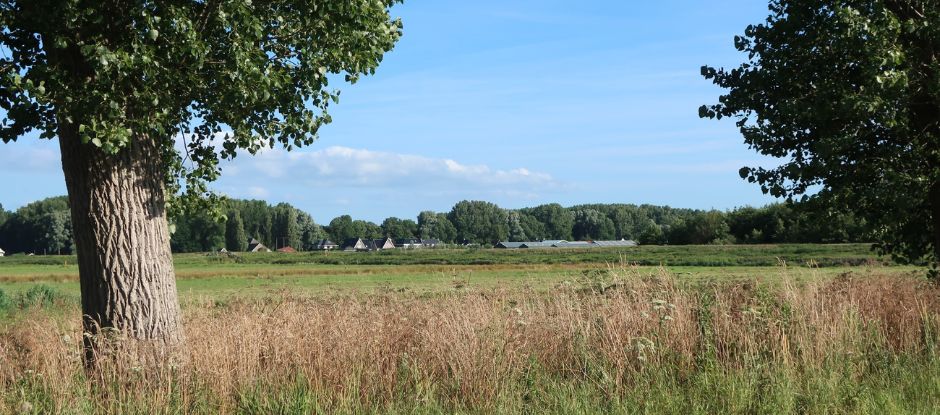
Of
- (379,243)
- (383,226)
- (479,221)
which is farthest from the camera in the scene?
(383,226)

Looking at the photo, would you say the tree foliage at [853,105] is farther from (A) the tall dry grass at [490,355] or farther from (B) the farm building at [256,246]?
(B) the farm building at [256,246]

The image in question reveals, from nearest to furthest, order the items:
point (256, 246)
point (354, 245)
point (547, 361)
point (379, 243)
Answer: point (547, 361) → point (256, 246) → point (354, 245) → point (379, 243)

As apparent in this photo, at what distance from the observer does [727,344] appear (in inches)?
364

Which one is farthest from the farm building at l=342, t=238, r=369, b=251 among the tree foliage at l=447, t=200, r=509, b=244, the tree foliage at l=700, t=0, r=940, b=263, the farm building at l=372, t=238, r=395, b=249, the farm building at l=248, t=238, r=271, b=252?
the tree foliage at l=700, t=0, r=940, b=263

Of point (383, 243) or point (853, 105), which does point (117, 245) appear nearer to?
point (853, 105)

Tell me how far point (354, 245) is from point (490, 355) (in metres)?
167

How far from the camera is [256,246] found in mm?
159500

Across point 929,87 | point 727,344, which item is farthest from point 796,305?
point 929,87

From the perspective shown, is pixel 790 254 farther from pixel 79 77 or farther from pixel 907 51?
pixel 79 77

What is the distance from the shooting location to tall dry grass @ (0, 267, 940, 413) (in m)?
8.16

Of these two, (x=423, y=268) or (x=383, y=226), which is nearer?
(x=423, y=268)

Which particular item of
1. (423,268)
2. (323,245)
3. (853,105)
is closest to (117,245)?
(853,105)

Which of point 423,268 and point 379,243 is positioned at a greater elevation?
point 379,243

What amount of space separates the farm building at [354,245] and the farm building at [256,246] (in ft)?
A: 59.6
